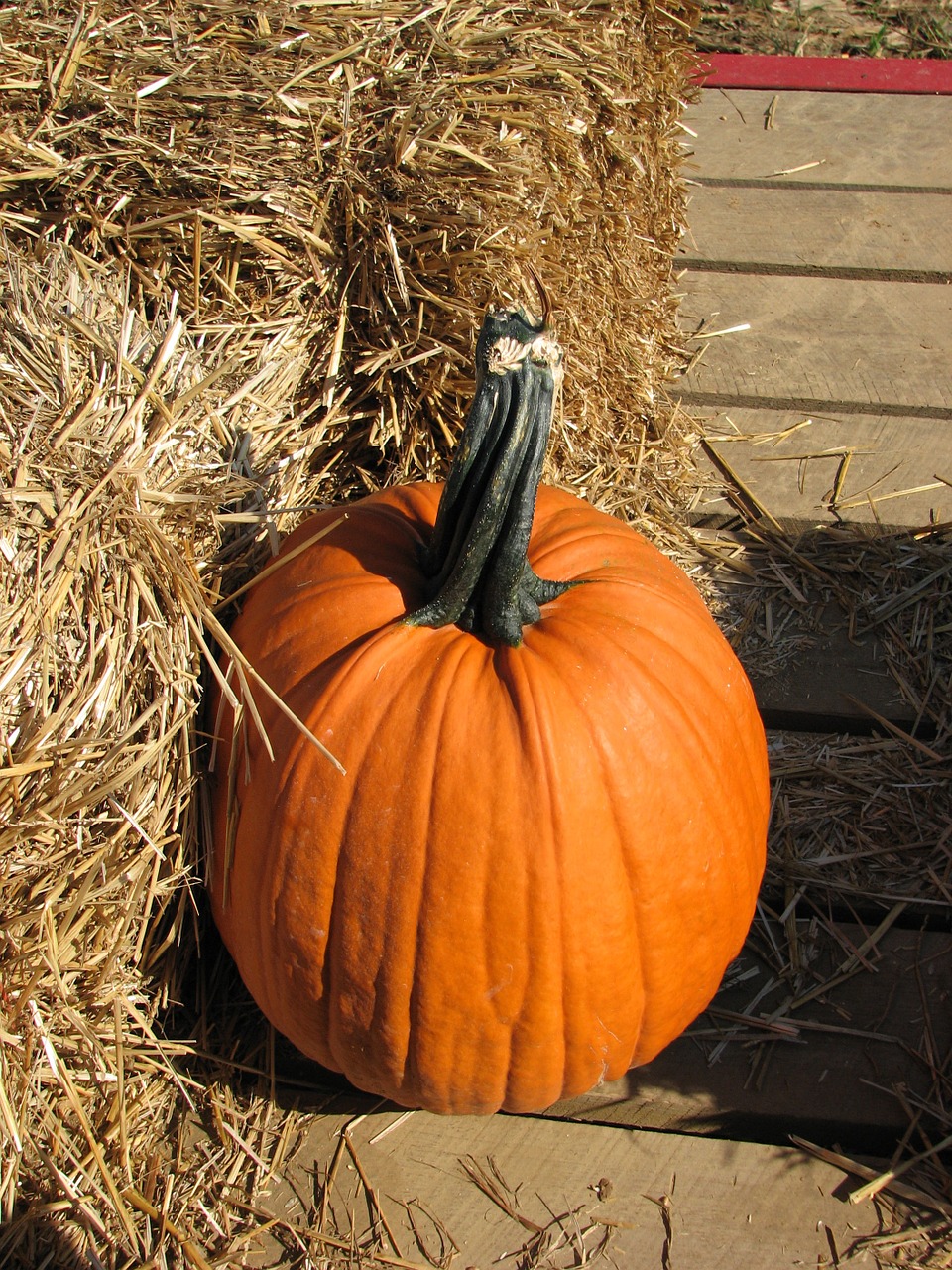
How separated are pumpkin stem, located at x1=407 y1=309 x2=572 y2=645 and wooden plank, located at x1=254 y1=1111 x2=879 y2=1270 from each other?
809mm

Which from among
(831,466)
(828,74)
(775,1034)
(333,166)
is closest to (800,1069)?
(775,1034)

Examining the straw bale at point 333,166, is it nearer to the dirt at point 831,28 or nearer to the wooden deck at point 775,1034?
the wooden deck at point 775,1034

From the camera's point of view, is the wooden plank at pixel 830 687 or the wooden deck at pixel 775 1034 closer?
the wooden deck at pixel 775 1034

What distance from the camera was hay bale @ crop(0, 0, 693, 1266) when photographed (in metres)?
1.52

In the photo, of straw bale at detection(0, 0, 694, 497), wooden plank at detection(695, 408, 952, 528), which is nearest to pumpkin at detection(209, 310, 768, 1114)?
straw bale at detection(0, 0, 694, 497)

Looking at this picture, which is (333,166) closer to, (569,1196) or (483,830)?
(483,830)

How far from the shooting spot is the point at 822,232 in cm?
309

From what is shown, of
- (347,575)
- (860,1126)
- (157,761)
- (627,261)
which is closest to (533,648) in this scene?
(347,575)

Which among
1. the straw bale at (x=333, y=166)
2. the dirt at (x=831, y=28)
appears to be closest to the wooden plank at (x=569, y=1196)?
the straw bale at (x=333, y=166)

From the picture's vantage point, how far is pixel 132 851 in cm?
160

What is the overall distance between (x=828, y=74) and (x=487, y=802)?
338 cm

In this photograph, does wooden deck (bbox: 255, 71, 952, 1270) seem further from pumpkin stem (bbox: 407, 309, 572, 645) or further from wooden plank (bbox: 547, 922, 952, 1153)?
pumpkin stem (bbox: 407, 309, 572, 645)

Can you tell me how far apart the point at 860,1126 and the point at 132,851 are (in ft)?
3.87

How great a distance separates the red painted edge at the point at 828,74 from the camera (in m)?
3.68
